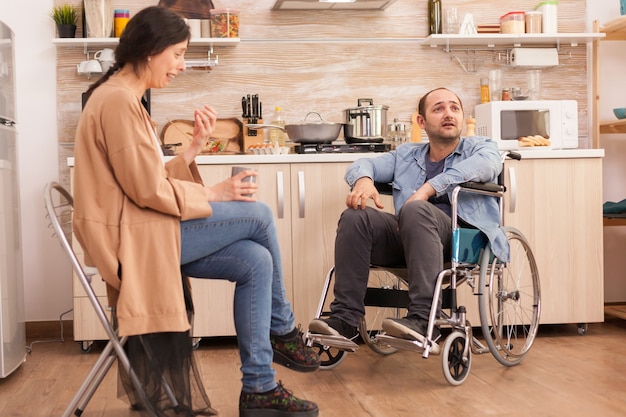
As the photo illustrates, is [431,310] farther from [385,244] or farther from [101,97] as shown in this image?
[101,97]

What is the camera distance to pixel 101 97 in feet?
7.23

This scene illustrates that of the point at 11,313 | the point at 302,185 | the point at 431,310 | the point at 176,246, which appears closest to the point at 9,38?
the point at 11,313

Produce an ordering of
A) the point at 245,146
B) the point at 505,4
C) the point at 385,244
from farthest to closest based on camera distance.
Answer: the point at 505,4
the point at 245,146
the point at 385,244

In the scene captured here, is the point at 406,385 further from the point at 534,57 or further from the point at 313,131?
the point at 534,57

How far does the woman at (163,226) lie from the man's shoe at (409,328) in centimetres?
42

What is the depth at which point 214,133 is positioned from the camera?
4.29m

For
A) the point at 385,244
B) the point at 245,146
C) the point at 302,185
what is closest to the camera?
the point at 385,244

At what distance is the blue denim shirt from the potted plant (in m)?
1.66

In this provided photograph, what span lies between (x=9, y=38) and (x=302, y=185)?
4.41 feet

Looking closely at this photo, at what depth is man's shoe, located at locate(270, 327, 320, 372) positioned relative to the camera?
97.9 inches

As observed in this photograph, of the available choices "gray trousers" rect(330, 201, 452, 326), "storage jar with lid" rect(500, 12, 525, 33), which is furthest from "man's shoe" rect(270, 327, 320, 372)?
"storage jar with lid" rect(500, 12, 525, 33)

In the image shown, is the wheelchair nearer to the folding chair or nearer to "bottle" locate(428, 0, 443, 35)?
the folding chair

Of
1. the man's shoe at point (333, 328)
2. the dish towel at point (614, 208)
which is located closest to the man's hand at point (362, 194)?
the man's shoe at point (333, 328)

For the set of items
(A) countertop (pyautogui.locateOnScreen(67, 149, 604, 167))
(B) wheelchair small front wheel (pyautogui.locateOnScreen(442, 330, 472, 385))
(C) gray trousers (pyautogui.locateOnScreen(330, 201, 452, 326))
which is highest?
(A) countertop (pyautogui.locateOnScreen(67, 149, 604, 167))
